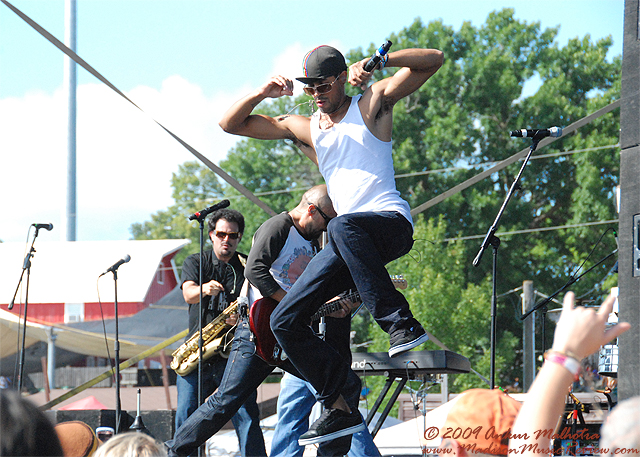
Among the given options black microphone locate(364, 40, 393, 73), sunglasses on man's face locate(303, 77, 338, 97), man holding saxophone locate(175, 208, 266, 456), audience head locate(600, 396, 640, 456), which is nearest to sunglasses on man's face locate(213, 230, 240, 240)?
man holding saxophone locate(175, 208, 266, 456)

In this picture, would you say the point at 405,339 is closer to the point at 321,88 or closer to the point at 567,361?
the point at 321,88

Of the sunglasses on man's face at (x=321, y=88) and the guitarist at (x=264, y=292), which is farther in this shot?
the guitarist at (x=264, y=292)

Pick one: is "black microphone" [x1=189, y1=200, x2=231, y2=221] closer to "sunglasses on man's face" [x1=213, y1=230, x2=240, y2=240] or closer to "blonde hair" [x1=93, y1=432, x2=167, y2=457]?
"sunglasses on man's face" [x1=213, y1=230, x2=240, y2=240]

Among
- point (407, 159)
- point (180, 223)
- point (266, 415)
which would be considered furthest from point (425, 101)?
point (266, 415)

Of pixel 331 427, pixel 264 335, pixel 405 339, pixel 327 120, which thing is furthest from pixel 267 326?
pixel 327 120

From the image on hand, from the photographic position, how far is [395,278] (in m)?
4.87

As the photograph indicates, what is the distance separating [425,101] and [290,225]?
88.2ft

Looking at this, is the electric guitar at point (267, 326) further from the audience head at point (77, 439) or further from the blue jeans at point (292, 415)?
the audience head at point (77, 439)

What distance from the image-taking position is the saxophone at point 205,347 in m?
5.42

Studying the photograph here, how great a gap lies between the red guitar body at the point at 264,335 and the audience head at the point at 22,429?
293 cm

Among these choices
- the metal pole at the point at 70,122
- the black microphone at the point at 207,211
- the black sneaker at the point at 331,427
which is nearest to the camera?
the black sneaker at the point at 331,427

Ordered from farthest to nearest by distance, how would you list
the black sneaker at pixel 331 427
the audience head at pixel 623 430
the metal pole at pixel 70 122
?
the metal pole at pixel 70 122
the black sneaker at pixel 331 427
the audience head at pixel 623 430

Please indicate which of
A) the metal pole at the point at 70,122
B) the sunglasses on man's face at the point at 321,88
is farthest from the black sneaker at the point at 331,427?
the metal pole at the point at 70,122

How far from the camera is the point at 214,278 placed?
5730mm
